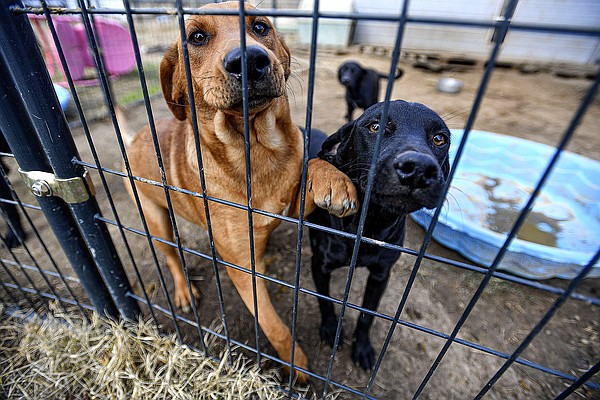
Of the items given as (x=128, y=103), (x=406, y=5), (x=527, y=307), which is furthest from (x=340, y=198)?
(x=128, y=103)

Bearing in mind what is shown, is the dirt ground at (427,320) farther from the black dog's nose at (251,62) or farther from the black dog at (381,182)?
the black dog's nose at (251,62)

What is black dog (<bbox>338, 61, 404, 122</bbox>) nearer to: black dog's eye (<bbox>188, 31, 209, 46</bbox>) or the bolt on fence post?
black dog's eye (<bbox>188, 31, 209, 46</bbox>)

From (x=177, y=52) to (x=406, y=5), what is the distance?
4.38 feet

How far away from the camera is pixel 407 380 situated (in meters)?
1.94

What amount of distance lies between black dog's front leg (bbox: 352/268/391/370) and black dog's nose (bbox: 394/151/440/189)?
914 mm

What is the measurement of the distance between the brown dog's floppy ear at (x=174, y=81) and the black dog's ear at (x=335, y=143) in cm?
79

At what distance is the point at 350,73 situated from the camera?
5.15 metres

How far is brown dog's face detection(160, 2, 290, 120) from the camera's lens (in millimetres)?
1107

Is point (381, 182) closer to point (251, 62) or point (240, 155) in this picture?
point (251, 62)

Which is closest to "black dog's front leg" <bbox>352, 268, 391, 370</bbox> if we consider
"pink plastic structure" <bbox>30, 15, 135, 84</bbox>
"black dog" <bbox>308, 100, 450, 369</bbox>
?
"black dog" <bbox>308, 100, 450, 369</bbox>

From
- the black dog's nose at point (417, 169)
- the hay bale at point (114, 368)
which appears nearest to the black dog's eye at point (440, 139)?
the black dog's nose at point (417, 169)

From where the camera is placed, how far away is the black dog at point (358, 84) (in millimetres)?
5059

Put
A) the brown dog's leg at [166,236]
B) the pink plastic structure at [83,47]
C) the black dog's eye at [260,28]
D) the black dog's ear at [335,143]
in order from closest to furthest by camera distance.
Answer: the black dog's eye at [260,28], the black dog's ear at [335,143], the brown dog's leg at [166,236], the pink plastic structure at [83,47]

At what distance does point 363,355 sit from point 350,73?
4.41 meters
